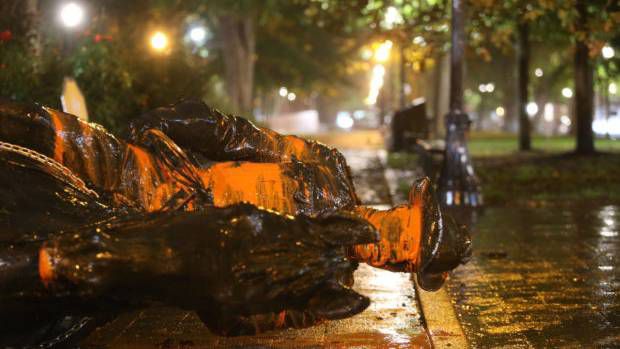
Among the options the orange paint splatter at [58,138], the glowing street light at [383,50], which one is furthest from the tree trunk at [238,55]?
the orange paint splatter at [58,138]

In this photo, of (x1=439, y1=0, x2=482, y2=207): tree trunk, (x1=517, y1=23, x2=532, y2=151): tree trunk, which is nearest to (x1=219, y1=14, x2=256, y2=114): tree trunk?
(x1=517, y1=23, x2=532, y2=151): tree trunk

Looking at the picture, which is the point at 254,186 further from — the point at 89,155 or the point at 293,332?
the point at 293,332

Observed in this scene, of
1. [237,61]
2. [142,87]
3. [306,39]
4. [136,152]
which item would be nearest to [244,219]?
[136,152]

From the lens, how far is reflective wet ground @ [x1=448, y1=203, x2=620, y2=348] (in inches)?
190

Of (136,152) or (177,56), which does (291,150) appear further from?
(177,56)

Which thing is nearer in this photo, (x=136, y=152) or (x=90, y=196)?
(x=90, y=196)

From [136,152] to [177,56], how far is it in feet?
41.1

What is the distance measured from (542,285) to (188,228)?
4.36 m

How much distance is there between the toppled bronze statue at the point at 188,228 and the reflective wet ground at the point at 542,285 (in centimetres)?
149

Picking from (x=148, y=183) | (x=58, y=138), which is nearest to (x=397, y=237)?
(x=148, y=183)

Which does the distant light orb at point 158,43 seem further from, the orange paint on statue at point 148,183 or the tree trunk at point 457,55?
the orange paint on statue at point 148,183

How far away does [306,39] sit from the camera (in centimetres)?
4028

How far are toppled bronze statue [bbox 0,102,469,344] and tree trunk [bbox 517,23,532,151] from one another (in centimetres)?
2075

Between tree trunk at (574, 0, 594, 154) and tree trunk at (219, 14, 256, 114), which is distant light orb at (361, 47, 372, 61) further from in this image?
tree trunk at (574, 0, 594, 154)
